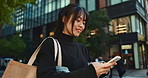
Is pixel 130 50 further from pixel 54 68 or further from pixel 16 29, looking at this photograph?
pixel 16 29

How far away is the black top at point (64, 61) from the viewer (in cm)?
108

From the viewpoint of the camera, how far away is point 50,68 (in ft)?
3.62

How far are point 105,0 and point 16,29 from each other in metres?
26.0

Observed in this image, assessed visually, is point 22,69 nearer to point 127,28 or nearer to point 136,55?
point 127,28

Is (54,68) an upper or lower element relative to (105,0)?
lower

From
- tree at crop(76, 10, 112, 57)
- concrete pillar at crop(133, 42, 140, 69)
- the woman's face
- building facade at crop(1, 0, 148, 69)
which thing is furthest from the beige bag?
concrete pillar at crop(133, 42, 140, 69)

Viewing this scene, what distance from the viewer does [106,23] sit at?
18547mm

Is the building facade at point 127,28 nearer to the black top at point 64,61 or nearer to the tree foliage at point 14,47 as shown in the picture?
the tree foliage at point 14,47

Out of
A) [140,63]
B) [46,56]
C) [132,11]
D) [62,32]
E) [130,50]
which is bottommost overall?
[140,63]

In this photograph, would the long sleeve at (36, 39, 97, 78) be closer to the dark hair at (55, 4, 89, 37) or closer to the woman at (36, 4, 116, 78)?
the woman at (36, 4, 116, 78)

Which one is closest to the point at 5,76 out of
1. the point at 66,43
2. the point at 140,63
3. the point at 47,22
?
the point at 66,43

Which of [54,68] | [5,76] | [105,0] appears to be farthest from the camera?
[105,0]

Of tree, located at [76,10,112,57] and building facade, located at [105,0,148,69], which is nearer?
tree, located at [76,10,112,57]

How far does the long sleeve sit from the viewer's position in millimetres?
1068
